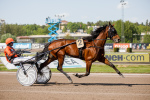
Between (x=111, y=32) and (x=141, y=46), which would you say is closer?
(x=111, y=32)

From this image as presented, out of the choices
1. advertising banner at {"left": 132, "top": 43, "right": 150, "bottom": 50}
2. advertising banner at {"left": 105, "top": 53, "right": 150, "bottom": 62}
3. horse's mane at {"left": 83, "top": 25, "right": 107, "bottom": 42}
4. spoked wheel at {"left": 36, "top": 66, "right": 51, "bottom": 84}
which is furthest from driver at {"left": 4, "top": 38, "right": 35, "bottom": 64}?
advertising banner at {"left": 132, "top": 43, "right": 150, "bottom": 50}

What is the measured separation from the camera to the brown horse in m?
7.78

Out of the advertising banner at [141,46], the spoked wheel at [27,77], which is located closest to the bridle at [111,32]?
the spoked wheel at [27,77]

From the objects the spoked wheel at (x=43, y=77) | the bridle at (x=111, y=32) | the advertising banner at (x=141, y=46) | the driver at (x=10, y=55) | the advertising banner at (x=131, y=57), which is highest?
the bridle at (x=111, y=32)

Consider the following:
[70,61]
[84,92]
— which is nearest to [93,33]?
[84,92]

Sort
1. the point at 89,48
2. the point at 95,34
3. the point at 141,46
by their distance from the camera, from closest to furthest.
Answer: the point at 89,48
the point at 95,34
the point at 141,46

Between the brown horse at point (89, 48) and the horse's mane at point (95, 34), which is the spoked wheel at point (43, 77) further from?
the horse's mane at point (95, 34)

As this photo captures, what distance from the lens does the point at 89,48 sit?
7.86 metres

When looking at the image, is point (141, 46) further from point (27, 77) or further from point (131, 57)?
point (27, 77)

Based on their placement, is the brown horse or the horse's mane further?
the horse's mane

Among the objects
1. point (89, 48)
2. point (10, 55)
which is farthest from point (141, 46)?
point (10, 55)

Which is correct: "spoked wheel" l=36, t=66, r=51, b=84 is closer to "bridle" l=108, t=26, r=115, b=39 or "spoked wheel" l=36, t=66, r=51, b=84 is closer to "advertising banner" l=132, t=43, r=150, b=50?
"bridle" l=108, t=26, r=115, b=39

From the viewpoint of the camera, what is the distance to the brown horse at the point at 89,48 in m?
7.78

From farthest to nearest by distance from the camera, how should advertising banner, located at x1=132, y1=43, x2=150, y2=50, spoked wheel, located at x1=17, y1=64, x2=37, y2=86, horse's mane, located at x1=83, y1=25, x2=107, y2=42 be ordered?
advertising banner, located at x1=132, y1=43, x2=150, y2=50 → horse's mane, located at x1=83, y1=25, x2=107, y2=42 → spoked wheel, located at x1=17, y1=64, x2=37, y2=86
